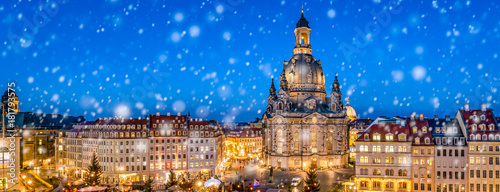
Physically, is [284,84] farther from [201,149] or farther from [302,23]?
Answer: [201,149]

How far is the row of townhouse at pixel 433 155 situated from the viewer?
65.2m

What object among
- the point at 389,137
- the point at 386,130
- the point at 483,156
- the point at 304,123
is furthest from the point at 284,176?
the point at 483,156

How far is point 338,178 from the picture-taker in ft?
277

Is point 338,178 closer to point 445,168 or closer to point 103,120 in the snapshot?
point 445,168

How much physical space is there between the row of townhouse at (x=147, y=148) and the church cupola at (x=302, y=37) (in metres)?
33.9

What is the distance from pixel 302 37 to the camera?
11319 cm

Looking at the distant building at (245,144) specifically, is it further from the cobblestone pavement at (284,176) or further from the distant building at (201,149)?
the distant building at (201,149)

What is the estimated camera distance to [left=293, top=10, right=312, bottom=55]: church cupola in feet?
366

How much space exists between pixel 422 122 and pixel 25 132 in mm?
97532

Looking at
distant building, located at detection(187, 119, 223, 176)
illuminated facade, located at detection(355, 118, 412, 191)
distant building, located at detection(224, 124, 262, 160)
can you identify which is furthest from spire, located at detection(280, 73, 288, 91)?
distant building, located at detection(224, 124, 262, 160)

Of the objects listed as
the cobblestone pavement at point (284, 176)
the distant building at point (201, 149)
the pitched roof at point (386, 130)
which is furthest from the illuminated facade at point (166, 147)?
the pitched roof at point (386, 130)

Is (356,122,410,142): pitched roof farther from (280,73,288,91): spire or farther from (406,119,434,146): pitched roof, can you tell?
(280,73,288,91): spire

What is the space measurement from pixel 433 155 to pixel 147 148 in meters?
53.6

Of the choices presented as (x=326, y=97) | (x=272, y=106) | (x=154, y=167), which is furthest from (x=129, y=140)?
(x=326, y=97)
